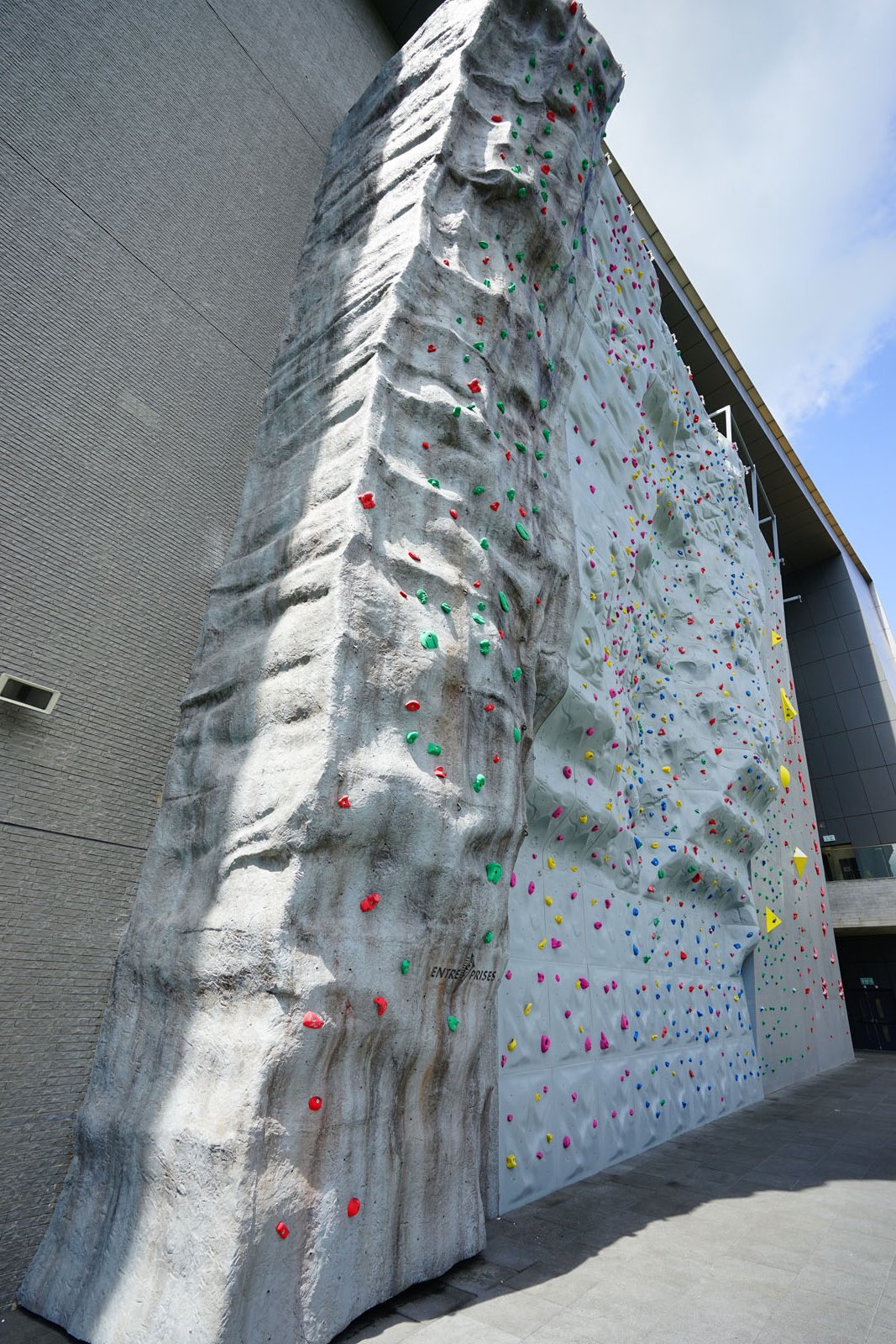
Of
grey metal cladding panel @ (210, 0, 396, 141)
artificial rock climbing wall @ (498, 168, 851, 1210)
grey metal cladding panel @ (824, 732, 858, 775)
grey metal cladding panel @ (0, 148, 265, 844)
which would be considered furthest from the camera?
grey metal cladding panel @ (824, 732, 858, 775)

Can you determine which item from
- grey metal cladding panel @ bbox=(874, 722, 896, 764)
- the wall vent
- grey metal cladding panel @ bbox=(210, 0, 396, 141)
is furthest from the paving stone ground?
grey metal cladding panel @ bbox=(874, 722, 896, 764)

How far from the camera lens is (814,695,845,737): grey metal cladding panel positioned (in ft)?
Result: 52.0

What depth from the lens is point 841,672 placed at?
16062 mm

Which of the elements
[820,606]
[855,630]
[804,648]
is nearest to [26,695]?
[804,648]

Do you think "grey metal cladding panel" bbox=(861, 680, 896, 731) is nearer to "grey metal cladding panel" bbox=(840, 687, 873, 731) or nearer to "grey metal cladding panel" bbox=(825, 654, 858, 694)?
"grey metal cladding panel" bbox=(840, 687, 873, 731)

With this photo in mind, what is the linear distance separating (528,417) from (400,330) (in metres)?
1.05

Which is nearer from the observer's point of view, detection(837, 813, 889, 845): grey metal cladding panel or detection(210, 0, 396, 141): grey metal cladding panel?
detection(210, 0, 396, 141): grey metal cladding panel

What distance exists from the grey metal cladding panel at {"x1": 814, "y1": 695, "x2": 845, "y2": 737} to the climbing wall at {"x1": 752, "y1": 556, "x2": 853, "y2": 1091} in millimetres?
6018

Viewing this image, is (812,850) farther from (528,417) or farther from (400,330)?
(400,330)

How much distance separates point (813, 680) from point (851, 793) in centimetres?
257

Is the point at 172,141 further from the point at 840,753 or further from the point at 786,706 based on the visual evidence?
the point at 840,753

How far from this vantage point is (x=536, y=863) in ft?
14.3

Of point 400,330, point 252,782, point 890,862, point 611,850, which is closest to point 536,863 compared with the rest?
point 611,850

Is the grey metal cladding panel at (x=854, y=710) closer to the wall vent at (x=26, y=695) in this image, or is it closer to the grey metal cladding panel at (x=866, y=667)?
the grey metal cladding panel at (x=866, y=667)
